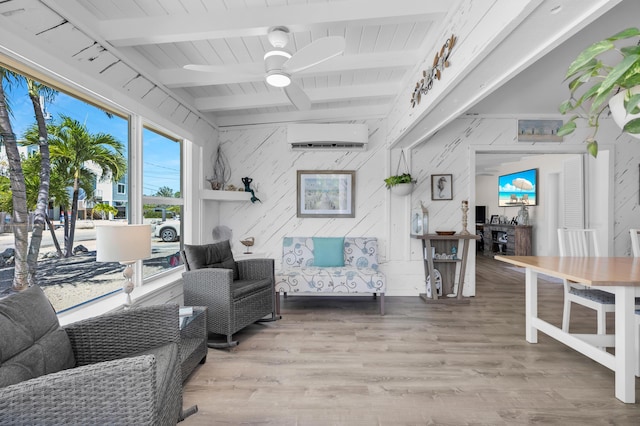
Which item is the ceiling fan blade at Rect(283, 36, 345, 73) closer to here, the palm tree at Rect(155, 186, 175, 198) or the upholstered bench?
the palm tree at Rect(155, 186, 175, 198)

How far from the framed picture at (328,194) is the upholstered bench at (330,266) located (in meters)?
0.41

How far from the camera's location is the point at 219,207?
177 inches

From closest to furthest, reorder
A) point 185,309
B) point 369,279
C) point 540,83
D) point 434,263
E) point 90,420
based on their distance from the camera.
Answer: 1. point 90,420
2. point 185,309
3. point 540,83
4. point 369,279
5. point 434,263

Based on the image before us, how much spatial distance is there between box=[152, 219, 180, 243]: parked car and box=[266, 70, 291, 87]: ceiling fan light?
2001 millimetres

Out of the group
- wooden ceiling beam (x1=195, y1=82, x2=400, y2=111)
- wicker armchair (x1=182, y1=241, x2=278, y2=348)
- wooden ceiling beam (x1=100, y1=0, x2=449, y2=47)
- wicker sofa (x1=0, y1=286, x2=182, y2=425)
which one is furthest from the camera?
wooden ceiling beam (x1=195, y1=82, x2=400, y2=111)

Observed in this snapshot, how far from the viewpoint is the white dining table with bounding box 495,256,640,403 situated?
6.24ft

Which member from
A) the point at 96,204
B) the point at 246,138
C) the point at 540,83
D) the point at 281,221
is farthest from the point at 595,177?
the point at 96,204

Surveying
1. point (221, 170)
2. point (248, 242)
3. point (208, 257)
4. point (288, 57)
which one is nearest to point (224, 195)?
point (221, 170)

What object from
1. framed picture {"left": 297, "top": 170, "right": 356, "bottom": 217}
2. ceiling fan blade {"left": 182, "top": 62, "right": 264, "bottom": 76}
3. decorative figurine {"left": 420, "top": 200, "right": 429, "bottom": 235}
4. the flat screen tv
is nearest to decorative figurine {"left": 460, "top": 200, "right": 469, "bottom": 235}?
decorative figurine {"left": 420, "top": 200, "right": 429, "bottom": 235}

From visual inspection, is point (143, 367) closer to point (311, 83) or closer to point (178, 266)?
point (178, 266)

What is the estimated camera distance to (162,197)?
330 cm

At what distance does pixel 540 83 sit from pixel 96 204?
422 cm

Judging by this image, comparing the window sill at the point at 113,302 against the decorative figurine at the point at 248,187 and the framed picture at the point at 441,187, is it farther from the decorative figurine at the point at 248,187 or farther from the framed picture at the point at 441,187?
the framed picture at the point at 441,187

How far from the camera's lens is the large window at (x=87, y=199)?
1876 millimetres
